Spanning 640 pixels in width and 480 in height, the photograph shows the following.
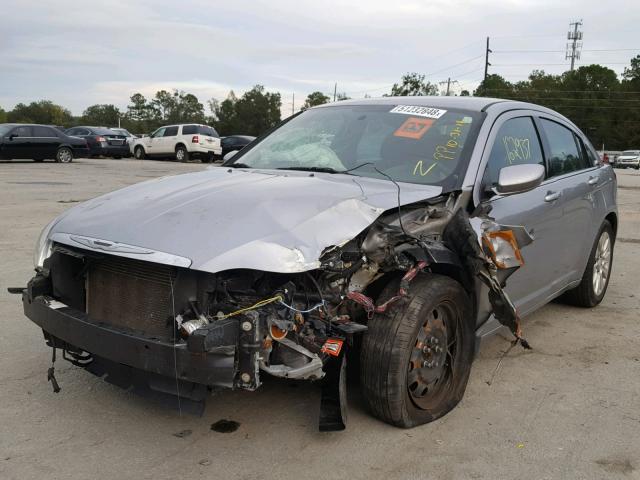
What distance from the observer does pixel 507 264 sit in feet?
11.3

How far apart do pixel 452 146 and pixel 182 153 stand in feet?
85.5

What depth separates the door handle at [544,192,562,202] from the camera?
4.21 m

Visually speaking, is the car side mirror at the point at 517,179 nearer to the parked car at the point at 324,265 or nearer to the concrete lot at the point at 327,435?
the parked car at the point at 324,265

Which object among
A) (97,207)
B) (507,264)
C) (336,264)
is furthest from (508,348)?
(97,207)

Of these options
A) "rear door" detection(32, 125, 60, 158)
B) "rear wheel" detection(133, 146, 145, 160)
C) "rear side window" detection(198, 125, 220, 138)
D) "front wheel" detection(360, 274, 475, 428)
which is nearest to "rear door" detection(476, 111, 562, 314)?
"front wheel" detection(360, 274, 475, 428)

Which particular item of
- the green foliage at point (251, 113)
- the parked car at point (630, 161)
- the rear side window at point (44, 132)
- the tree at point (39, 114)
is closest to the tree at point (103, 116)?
the tree at point (39, 114)

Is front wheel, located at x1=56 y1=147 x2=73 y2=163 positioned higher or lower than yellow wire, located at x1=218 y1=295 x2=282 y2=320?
higher

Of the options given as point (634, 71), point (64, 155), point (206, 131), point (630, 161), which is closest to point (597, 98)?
point (634, 71)

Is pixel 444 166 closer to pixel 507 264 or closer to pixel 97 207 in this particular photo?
pixel 507 264

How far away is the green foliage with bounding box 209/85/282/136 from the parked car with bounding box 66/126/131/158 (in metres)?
52.9

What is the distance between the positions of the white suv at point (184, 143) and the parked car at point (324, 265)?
80.8 ft

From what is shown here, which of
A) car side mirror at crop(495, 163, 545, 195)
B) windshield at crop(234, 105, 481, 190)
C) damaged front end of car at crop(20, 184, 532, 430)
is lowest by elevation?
damaged front end of car at crop(20, 184, 532, 430)

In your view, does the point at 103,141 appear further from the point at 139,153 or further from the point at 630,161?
the point at 630,161

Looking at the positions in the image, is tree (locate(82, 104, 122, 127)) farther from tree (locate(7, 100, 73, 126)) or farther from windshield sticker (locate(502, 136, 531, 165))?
windshield sticker (locate(502, 136, 531, 165))
